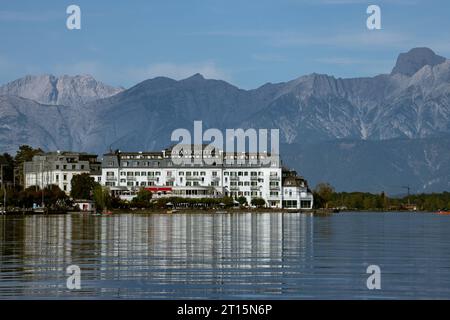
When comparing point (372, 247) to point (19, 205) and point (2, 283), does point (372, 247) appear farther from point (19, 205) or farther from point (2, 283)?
point (19, 205)

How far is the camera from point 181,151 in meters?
182

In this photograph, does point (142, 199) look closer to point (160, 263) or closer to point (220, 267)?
point (160, 263)

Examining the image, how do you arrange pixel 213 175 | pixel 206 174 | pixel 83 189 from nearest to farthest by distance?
pixel 83 189 → pixel 213 175 → pixel 206 174

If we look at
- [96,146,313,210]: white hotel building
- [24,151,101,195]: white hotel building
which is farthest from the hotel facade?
[24,151,101,195]: white hotel building

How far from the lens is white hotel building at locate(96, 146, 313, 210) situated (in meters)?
179

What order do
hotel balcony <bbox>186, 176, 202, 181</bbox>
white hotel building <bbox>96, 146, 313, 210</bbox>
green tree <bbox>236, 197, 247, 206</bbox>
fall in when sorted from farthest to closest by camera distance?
hotel balcony <bbox>186, 176, 202, 181</bbox> → white hotel building <bbox>96, 146, 313, 210</bbox> → green tree <bbox>236, 197, 247, 206</bbox>

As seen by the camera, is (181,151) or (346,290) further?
(181,151)

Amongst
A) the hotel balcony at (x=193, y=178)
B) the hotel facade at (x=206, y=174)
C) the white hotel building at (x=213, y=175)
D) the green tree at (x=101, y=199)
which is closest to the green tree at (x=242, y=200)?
the hotel facade at (x=206, y=174)

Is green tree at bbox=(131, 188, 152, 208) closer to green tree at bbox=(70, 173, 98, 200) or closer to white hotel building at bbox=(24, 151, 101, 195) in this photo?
green tree at bbox=(70, 173, 98, 200)

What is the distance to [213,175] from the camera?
17962cm

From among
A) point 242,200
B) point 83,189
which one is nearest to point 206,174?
point 242,200

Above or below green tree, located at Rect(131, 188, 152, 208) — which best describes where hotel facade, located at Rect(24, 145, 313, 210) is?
above
